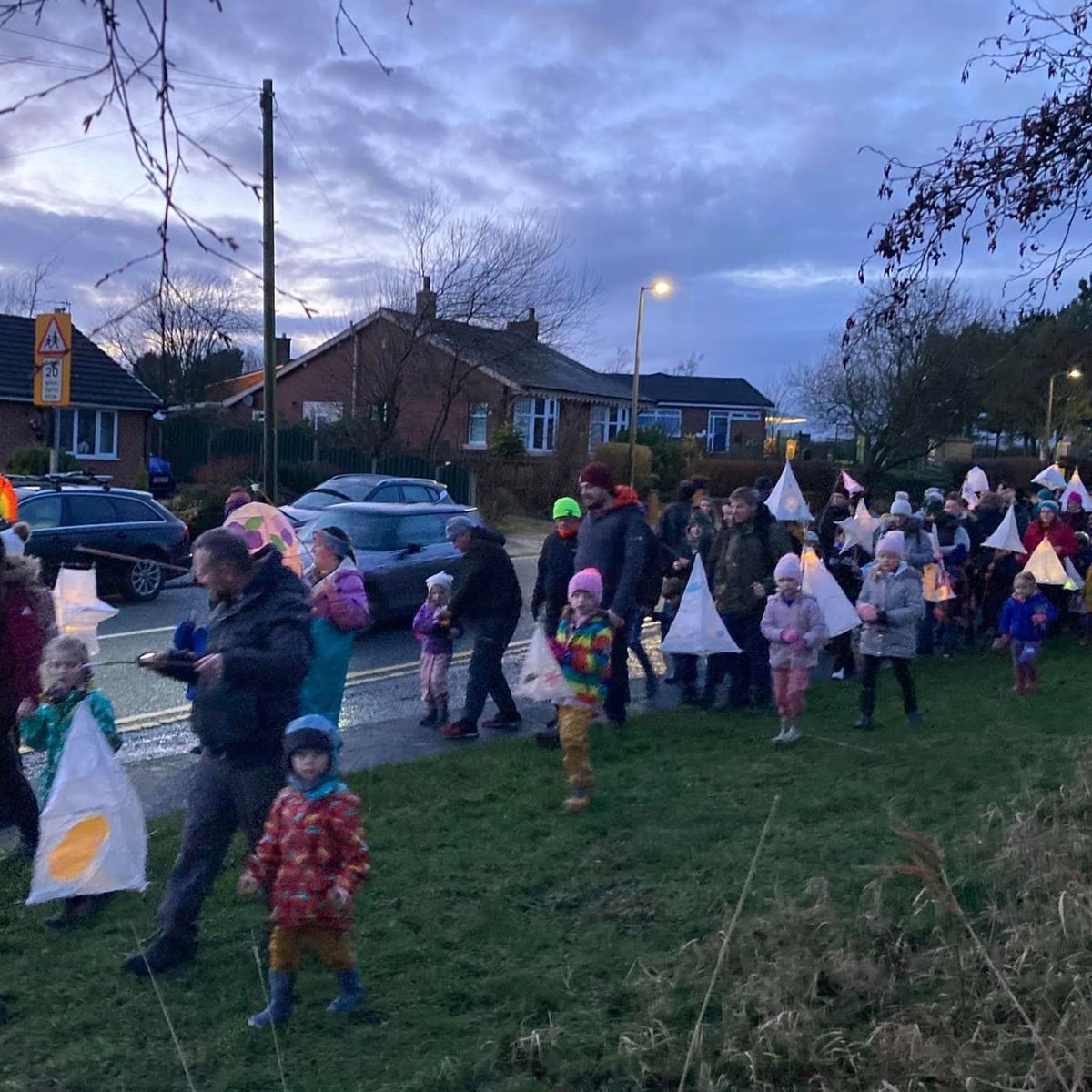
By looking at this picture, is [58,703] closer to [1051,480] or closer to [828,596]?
[828,596]

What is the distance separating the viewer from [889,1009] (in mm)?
4023

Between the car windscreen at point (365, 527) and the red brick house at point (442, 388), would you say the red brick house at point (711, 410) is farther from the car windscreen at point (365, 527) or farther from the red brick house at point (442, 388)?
the car windscreen at point (365, 527)

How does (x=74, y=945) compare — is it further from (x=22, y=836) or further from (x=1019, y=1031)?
(x=1019, y=1031)

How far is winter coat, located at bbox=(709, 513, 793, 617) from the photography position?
31.7 feet

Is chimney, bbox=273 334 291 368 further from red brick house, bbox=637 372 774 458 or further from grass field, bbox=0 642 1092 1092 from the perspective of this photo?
grass field, bbox=0 642 1092 1092

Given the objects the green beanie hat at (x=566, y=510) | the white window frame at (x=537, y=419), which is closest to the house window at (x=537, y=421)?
the white window frame at (x=537, y=419)

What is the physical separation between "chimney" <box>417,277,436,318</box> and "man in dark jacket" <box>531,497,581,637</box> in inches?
1065

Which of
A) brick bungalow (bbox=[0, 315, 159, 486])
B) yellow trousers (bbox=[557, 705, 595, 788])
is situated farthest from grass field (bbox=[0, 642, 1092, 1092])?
brick bungalow (bbox=[0, 315, 159, 486])

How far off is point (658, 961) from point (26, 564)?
11.5 ft

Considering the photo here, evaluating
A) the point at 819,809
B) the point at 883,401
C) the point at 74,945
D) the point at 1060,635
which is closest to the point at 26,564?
the point at 74,945

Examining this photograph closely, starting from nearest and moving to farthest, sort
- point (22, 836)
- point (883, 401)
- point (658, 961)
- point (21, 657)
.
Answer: point (658, 961), point (21, 657), point (22, 836), point (883, 401)

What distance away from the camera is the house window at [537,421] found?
44.4 m

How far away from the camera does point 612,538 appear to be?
862 centimetres

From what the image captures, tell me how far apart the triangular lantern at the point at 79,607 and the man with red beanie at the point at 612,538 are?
3217 mm
